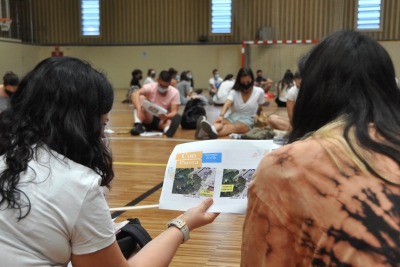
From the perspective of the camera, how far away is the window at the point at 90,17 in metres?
20.2

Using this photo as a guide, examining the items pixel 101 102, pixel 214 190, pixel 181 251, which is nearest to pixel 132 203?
pixel 181 251

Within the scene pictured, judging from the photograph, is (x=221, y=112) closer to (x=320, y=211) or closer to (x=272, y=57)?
(x=320, y=211)

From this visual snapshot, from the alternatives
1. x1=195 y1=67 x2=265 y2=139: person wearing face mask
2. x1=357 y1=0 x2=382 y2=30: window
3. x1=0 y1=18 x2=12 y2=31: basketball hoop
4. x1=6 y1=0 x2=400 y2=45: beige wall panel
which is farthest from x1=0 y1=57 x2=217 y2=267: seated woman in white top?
x1=357 y1=0 x2=382 y2=30: window

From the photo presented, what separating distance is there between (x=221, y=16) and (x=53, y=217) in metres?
18.8

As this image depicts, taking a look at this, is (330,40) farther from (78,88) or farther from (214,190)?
(214,190)

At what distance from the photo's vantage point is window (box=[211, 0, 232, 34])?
63.3ft

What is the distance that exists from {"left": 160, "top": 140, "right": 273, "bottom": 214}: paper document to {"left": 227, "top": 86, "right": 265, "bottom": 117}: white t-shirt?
5.34 metres

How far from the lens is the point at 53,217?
1120 millimetres

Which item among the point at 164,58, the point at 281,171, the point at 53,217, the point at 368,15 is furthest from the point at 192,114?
the point at 164,58

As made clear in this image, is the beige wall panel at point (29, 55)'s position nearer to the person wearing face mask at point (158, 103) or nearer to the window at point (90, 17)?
the window at point (90, 17)

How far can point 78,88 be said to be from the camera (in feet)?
4.03

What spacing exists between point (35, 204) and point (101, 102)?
1.01 feet

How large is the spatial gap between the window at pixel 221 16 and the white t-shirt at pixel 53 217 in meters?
18.8

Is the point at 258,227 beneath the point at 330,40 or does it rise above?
beneath
